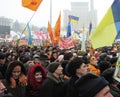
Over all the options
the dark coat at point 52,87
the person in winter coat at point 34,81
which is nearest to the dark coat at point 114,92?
the dark coat at point 52,87

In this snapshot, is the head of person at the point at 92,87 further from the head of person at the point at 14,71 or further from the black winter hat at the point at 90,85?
the head of person at the point at 14,71

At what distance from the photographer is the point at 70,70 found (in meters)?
4.83

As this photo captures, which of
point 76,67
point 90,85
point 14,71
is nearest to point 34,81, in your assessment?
point 14,71

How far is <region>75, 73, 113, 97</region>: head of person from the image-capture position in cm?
247

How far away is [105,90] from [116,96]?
4.90 feet

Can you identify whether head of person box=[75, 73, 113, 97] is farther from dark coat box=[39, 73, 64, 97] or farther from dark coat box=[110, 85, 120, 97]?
dark coat box=[39, 73, 64, 97]

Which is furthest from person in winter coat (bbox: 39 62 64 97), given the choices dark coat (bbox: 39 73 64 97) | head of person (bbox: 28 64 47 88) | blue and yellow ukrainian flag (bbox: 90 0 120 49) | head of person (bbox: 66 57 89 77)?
blue and yellow ukrainian flag (bbox: 90 0 120 49)

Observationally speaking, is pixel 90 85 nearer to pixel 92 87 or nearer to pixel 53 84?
pixel 92 87

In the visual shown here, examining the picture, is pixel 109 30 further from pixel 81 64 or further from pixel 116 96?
pixel 116 96

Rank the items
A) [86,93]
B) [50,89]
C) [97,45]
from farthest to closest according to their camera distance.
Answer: [97,45]
[50,89]
[86,93]

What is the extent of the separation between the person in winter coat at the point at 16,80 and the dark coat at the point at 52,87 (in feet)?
1.48

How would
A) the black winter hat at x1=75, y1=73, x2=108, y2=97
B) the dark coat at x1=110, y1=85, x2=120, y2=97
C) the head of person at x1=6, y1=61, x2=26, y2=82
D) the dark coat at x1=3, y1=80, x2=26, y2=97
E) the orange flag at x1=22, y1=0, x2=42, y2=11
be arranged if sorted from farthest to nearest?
the orange flag at x1=22, y1=0, x2=42, y2=11 < the head of person at x1=6, y1=61, x2=26, y2=82 < the dark coat at x1=3, y1=80, x2=26, y2=97 < the dark coat at x1=110, y1=85, x2=120, y2=97 < the black winter hat at x1=75, y1=73, x2=108, y2=97

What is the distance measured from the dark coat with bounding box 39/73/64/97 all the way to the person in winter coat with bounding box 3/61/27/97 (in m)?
0.45

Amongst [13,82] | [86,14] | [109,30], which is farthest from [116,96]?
[86,14]
